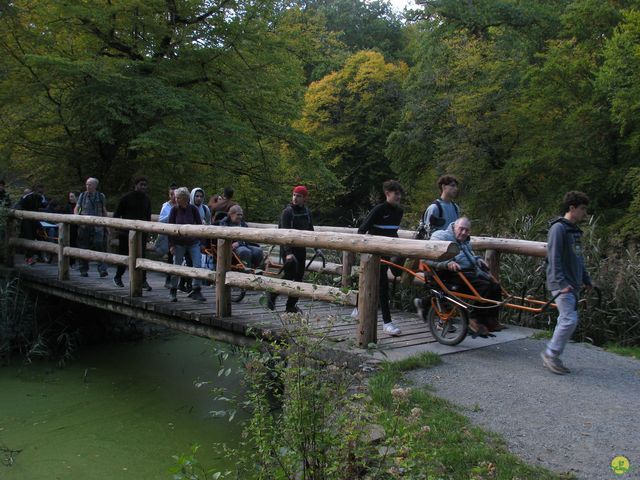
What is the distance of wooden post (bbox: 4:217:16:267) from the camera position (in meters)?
10.8

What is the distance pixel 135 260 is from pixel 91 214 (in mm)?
2286

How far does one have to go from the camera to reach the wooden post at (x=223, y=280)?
6.63m

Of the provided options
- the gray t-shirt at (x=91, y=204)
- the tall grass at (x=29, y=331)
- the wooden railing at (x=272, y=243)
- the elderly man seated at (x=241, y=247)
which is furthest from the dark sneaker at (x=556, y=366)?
the gray t-shirt at (x=91, y=204)

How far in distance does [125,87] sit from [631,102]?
10977mm

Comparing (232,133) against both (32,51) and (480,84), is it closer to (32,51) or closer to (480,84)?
(32,51)

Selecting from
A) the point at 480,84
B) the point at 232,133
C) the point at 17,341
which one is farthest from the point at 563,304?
the point at 480,84

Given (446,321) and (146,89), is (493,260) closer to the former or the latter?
(446,321)

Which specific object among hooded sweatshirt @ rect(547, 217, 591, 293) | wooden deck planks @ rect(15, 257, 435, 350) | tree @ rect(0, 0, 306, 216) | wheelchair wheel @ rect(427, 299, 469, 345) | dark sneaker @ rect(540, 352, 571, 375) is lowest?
wooden deck planks @ rect(15, 257, 435, 350)

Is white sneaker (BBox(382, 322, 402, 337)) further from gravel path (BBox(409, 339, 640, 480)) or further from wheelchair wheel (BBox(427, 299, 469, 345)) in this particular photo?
gravel path (BBox(409, 339, 640, 480))

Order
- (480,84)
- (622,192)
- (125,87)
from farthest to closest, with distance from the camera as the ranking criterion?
(480,84)
(622,192)
(125,87)

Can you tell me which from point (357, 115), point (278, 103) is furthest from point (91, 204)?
point (357, 115)

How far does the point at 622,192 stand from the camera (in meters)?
15.6

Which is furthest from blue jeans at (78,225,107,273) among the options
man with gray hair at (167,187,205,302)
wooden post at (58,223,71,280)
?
man with gray hair at (167,187,205,302)

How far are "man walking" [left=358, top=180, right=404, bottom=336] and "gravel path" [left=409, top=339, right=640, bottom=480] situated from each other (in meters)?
0.84
